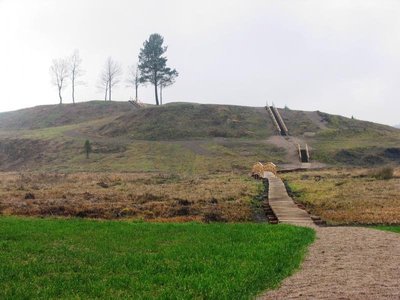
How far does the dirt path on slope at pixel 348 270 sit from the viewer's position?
877 cm

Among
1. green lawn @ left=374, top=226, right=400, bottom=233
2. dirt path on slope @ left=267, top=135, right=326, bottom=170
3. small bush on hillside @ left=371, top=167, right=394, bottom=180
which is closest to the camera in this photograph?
green lawn @ left=374, top=226, right=400, bottom=233

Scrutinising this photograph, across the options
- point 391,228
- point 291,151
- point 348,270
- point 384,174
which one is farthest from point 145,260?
point 291,151

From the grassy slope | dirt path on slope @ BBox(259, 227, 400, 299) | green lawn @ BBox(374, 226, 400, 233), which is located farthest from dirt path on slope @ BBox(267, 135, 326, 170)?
dirt path on slope @ BBox(259, 227, 400, 299)

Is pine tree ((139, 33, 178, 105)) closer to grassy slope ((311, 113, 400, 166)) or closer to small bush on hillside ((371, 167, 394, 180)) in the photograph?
grassy slope ((311, 113, 400, 166))

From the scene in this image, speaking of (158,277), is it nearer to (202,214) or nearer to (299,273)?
(299,273)

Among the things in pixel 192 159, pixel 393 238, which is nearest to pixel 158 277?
pixel 393 238

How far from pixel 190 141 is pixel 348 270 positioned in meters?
63.8

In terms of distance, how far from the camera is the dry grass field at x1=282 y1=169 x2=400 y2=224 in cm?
2156

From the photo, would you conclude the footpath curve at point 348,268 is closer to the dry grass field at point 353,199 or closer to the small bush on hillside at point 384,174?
the dry grass field at point 353,199

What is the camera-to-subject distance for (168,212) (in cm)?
2423

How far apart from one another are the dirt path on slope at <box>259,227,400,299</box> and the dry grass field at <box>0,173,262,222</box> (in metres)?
8.26

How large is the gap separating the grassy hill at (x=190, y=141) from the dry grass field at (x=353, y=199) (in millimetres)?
22286

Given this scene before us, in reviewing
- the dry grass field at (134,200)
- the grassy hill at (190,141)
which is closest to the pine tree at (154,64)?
the grassy hill at (190,141)

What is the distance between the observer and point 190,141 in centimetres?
7419
